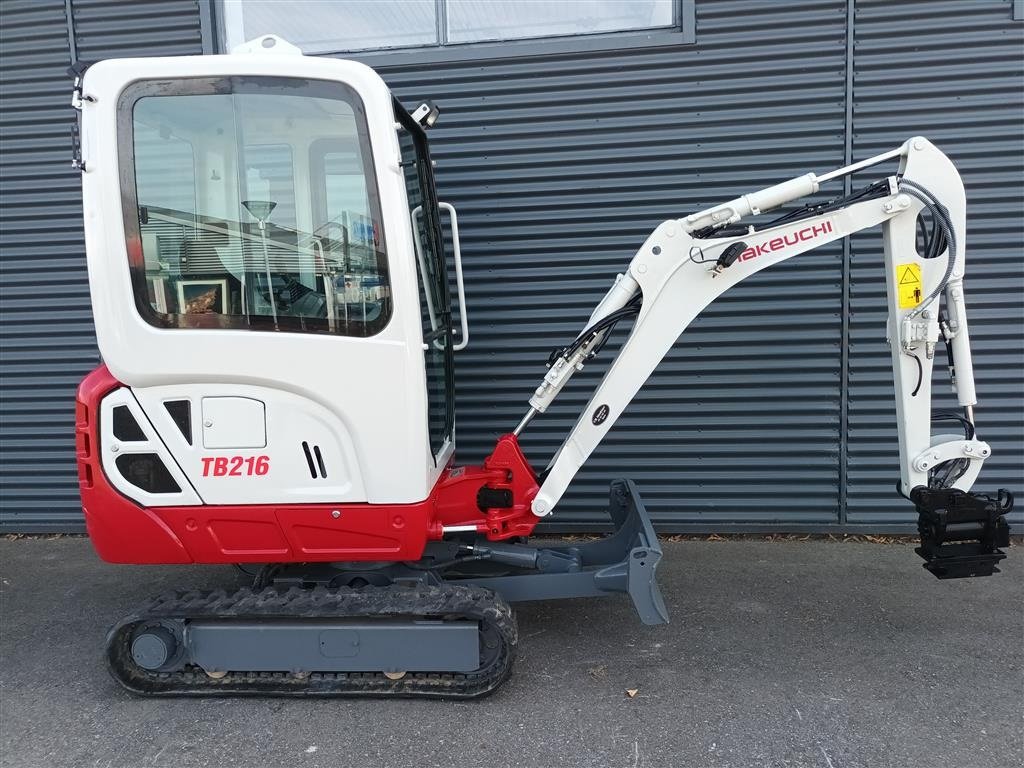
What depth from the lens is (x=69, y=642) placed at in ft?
12.0

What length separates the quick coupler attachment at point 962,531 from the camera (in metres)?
3.14

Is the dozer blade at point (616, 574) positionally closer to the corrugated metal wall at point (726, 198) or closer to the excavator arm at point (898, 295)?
the excavator arm at point (898, 295)

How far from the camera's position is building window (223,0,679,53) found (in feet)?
15.6

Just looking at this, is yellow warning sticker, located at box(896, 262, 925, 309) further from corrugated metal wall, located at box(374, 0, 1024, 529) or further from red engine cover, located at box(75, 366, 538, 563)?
red engine cover, located at box(75, 366, 538, 563)

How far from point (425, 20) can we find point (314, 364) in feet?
10.5

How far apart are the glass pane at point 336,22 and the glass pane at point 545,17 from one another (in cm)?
22

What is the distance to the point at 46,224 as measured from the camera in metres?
5.21

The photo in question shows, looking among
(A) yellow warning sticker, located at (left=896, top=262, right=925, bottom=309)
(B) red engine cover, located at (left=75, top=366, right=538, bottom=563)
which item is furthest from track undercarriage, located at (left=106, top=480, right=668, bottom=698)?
(A) yellow warning sticker, located at (left=896, top=262, right=925, bottom=309)

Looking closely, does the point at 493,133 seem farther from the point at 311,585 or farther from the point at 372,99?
the point at 311,585

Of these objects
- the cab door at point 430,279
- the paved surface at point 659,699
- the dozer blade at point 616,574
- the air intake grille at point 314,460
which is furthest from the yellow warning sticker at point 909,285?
the air intake grille at point 314,460

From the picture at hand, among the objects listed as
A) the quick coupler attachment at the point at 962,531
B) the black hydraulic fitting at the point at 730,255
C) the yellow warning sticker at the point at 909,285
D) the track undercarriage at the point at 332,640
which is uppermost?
the black hydraulic fitting at the point at 730,255

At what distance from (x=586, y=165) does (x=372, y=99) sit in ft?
7.52

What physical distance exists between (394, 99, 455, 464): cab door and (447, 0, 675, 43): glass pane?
1.81 metres

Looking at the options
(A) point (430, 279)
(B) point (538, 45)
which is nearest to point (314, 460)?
(A) point (430, 279)
